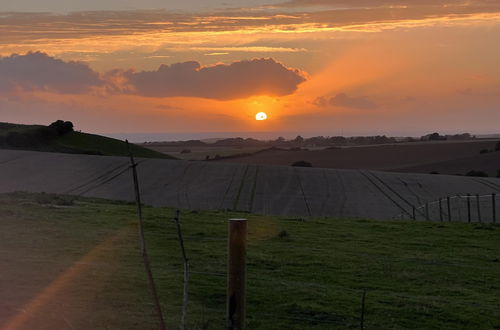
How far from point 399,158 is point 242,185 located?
6494 centimetres

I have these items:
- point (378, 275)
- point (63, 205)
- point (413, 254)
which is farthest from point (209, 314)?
point (63, 205)

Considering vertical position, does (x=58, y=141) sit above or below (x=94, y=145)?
above

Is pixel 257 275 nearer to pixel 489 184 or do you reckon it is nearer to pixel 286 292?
pixel 286 292

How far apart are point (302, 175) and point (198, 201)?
53.4 ft

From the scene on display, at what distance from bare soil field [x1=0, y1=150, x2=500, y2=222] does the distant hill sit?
32034 millimetres

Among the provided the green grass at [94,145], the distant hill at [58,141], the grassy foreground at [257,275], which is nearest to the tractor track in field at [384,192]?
the grassy foreground at [257,275]

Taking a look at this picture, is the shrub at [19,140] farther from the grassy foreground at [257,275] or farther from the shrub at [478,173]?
the grassy foreground at [257,275]

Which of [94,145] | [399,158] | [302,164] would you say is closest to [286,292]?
[302,164]

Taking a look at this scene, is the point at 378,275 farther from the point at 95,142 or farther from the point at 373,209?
the point at 95,142

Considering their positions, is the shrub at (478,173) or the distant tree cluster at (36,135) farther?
the distant tree cluster at (36,135)

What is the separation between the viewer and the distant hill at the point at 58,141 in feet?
351

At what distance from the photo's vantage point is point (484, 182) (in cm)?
6706

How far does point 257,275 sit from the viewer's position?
18.7 m

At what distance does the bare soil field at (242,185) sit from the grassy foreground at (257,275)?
20.5 m
